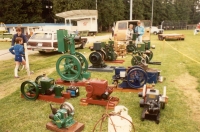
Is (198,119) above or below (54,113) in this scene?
below

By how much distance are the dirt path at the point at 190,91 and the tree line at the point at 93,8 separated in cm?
3282

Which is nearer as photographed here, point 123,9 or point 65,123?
point 65,123

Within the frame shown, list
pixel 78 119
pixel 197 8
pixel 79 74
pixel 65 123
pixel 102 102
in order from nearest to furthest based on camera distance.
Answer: pixel 65 123 → pixel 78 119 → pixel 102 102 → pixel 79 74 → pixel 197 8

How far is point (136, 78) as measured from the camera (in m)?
5.89

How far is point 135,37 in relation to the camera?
13086 mm

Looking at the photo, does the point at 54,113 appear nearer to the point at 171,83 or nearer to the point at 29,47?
the point at 171,83

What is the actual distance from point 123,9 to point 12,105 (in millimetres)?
48567

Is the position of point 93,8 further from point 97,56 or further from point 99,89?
point 99,89

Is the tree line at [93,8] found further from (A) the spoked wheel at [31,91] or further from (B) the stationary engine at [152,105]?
(B) the stationary engine at [152,105]

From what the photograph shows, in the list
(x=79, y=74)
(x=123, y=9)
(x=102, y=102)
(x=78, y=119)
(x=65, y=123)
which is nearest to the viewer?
(x=65, y=123)

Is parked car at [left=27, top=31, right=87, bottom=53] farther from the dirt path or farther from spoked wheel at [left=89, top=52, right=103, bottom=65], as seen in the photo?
the dirt path

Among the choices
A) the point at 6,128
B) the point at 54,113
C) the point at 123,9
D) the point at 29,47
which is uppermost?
the point at 123,9

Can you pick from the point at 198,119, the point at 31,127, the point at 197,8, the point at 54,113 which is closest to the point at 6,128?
the point at 31,127

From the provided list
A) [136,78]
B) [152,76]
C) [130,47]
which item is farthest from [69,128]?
[130,47]
